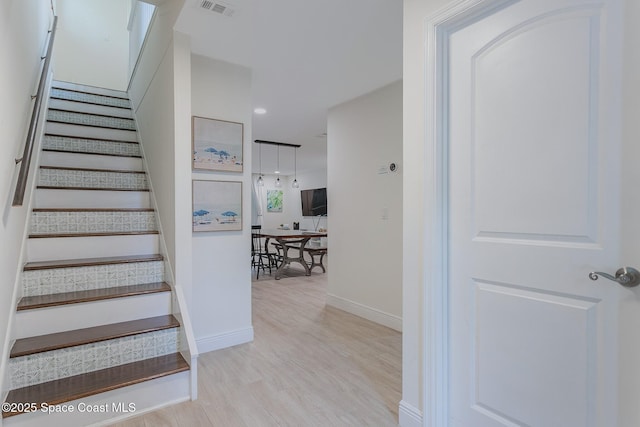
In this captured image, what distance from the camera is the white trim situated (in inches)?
61.3

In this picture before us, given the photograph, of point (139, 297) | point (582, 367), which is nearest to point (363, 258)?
point (139, 297)

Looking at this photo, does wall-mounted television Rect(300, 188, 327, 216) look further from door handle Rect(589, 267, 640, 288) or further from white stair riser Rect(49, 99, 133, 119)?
door handle Rect(589, 267, 640, 288)

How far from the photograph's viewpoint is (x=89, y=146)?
353 cm

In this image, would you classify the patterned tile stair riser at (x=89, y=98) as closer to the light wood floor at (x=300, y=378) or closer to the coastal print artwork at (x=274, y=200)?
the light wood floor at (x=300, y=378)

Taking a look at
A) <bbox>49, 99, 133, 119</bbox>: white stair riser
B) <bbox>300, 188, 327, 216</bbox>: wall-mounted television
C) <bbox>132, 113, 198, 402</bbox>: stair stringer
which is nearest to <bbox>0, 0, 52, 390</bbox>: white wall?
<bbox>132, 113, 198, 402</bbox>: stair stringer

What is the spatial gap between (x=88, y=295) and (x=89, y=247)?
1.69 ft

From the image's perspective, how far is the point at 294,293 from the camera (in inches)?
189

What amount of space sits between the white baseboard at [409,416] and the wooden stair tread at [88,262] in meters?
2.00

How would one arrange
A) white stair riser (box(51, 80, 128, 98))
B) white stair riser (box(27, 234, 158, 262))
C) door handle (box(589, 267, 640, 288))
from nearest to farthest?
door handle (box(589, 267, 640, 288))
white stair riser (box(27, 234, 158, 262))
white stair riser (box(51, 80, 128, 98))

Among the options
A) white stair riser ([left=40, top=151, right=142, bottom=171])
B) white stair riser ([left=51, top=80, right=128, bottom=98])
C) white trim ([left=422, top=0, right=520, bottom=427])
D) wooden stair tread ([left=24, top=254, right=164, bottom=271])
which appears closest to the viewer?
white trim ([left=422, top=0, right=520, bottom=427])

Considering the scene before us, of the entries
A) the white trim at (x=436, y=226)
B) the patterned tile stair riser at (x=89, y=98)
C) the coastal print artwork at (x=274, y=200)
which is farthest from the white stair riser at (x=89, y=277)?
the coastal print artwork at (x=274, y=200)

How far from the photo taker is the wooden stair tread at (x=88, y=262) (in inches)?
85.5

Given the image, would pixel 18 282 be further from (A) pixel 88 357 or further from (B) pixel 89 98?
(B) pixel 89 98

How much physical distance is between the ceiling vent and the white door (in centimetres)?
141
